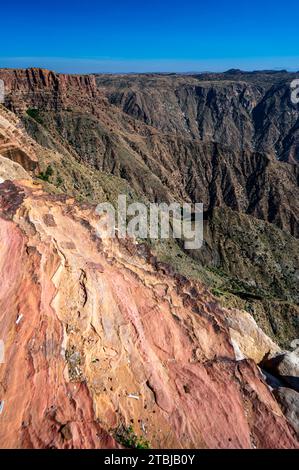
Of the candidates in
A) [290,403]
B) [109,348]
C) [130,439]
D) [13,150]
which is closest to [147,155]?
[13,150]

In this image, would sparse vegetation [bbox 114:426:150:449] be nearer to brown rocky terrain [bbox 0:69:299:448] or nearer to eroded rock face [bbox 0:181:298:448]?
brown rocky terrain [bbox 0:69:299:448]

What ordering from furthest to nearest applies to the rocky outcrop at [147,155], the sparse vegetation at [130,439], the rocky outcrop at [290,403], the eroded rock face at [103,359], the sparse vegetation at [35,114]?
1. the rocky outcrop at [147,155]
2. the sparse vegetation at [35,114]
3. the rocky outcrop at [290,403]
4. the sparse vegetation at [130,439]
5. the eroded rock face at [103,359]

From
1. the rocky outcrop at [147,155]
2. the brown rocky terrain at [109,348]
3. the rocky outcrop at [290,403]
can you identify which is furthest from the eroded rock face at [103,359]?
the rocky outcrop at [147,155]

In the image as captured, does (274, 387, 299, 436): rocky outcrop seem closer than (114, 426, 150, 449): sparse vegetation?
No

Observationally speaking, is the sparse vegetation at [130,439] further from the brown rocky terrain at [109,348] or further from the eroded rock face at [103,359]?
the eroded rock face at [103,359]

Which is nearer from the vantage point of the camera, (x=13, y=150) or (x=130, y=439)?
(x=130, y=439)

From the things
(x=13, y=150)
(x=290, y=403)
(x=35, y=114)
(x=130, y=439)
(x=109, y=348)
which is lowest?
(x=290, y=403)

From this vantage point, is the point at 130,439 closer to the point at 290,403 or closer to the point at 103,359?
the point at 103,359

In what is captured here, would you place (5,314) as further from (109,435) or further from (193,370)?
(193,370)

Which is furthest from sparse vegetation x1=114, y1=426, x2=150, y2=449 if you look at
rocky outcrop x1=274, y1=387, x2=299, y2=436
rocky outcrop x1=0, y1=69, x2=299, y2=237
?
rocky outcrop x1=0, y1=69, x2=299, y2=237
